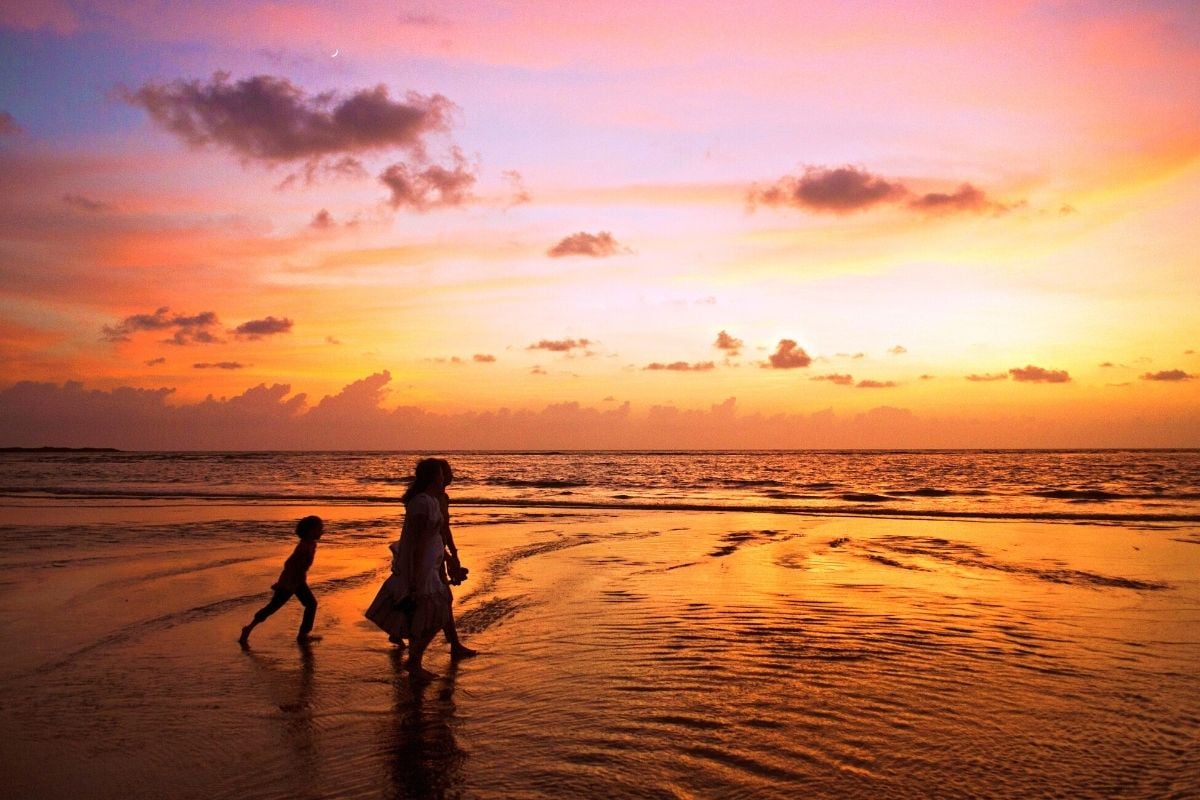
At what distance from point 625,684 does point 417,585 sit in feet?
7.45

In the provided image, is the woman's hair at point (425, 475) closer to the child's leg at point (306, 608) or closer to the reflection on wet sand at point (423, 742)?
the reflection on wet sand at point (423, 742)

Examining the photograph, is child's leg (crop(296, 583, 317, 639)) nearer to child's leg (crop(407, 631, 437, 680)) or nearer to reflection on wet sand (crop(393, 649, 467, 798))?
reflection on wet sand (crop(393, 649, 467, 798))

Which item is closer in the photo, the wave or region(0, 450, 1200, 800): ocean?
region(0, 450, 1200, 800): ocean

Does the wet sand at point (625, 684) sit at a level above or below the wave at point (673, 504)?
above

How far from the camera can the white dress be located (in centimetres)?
821

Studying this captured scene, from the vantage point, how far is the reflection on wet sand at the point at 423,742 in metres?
5.33

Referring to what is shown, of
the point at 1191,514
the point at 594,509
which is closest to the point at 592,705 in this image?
the point at 594,509

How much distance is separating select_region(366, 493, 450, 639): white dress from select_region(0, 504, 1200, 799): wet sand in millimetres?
493

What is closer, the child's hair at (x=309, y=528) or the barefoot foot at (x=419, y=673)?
the barefoot foot at (x=419, y=673)

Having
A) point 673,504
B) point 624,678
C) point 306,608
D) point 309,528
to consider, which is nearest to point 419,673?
point 624,678

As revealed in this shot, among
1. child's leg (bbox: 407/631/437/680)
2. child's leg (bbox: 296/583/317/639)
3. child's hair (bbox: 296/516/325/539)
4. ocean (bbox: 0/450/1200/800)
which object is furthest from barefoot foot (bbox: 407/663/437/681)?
child's hair (bbox: 296/516/325/539)

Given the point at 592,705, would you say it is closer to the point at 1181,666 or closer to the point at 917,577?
the point at 1181,666

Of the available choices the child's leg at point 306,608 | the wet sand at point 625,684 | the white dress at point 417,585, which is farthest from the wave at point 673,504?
the white dress at point 417,585

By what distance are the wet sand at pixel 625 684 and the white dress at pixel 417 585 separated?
49 cm
